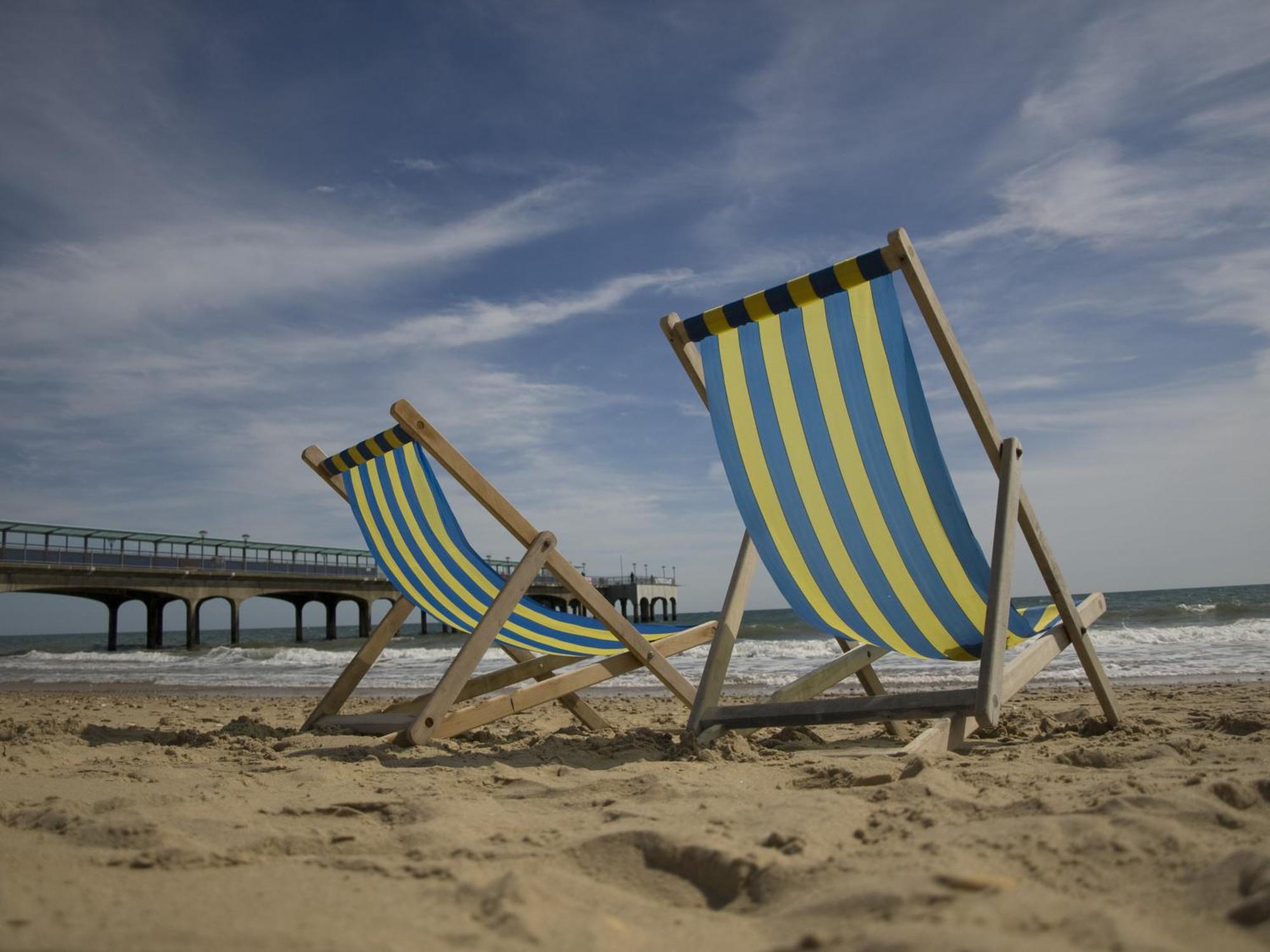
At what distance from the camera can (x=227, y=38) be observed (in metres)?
5.74

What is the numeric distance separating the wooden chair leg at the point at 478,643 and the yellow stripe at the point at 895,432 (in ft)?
4.22

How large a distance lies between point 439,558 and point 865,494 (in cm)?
198

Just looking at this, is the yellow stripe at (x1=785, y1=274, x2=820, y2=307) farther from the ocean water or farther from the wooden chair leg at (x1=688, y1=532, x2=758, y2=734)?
the ocean water

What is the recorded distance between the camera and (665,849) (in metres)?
1.57

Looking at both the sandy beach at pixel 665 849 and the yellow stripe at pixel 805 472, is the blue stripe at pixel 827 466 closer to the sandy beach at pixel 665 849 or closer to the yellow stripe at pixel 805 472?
the yellow stripe at pixel 805 472

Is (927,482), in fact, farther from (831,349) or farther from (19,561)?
(19,561)

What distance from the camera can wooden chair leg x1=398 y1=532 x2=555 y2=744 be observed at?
3.05 metres

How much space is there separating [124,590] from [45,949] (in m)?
27.0

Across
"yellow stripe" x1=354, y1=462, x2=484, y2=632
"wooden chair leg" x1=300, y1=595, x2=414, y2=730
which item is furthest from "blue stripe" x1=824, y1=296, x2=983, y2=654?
"wooden chair leg" x1=300, y1=595, x2=414, y2=730

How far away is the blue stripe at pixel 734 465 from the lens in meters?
2.77

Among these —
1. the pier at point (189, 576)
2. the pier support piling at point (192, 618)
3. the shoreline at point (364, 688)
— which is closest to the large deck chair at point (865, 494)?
the shoreline at point (364, 688)

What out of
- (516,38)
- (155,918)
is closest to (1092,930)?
(155,918)

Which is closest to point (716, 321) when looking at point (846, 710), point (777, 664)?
point (846, 710)

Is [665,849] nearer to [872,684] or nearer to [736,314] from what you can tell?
[736,314]
